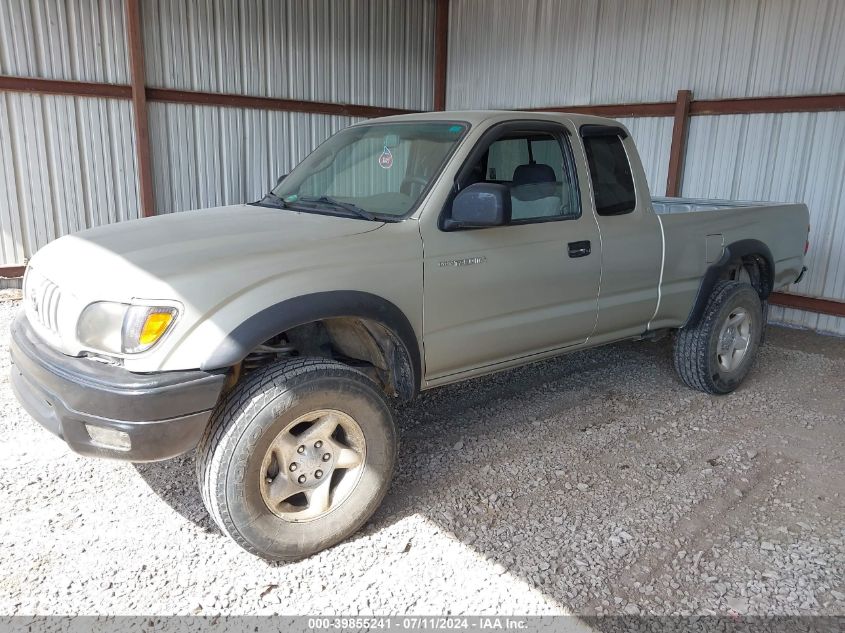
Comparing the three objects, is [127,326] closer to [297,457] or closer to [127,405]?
[127,405]

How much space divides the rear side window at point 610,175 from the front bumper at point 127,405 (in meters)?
2.62

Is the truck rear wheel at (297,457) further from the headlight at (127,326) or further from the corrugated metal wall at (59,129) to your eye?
the corrugated metal wall at (59,129)

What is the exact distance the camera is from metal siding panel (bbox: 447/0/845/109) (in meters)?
6.88

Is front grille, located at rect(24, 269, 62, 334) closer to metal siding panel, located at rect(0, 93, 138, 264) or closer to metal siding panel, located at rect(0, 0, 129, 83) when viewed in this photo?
metal siding panel, located at rect(0, 93, 138, 264)

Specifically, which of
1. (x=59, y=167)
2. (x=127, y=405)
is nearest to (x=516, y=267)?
(x=127, y=405)

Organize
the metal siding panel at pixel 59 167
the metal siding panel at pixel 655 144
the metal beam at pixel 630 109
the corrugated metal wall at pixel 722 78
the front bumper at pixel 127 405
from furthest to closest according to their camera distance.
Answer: the metal siding panel at pixel 655 144 < the metal beam at pixel 630 109 < the metal siding panel at pixel 59 167 < the corrugated metal wall at pixel 722 78 < the front bumper at pixel 127 405

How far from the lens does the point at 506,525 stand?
3.23 meters

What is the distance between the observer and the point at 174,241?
2.94 meters

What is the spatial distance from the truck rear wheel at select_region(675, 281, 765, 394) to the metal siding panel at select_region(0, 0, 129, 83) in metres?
6.99

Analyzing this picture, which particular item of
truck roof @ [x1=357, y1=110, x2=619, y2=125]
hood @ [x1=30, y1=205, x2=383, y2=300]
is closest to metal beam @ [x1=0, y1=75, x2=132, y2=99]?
hood @ [x1=30, y1=205, x2=383, y2=300]

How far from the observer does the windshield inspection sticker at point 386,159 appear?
12.0 feet

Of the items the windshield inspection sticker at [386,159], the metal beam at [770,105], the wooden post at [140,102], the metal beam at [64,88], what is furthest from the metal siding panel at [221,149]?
the windshield inspection sticker at [386,159]

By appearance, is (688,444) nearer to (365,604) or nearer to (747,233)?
(747,233)

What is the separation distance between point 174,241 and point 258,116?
261 inches
